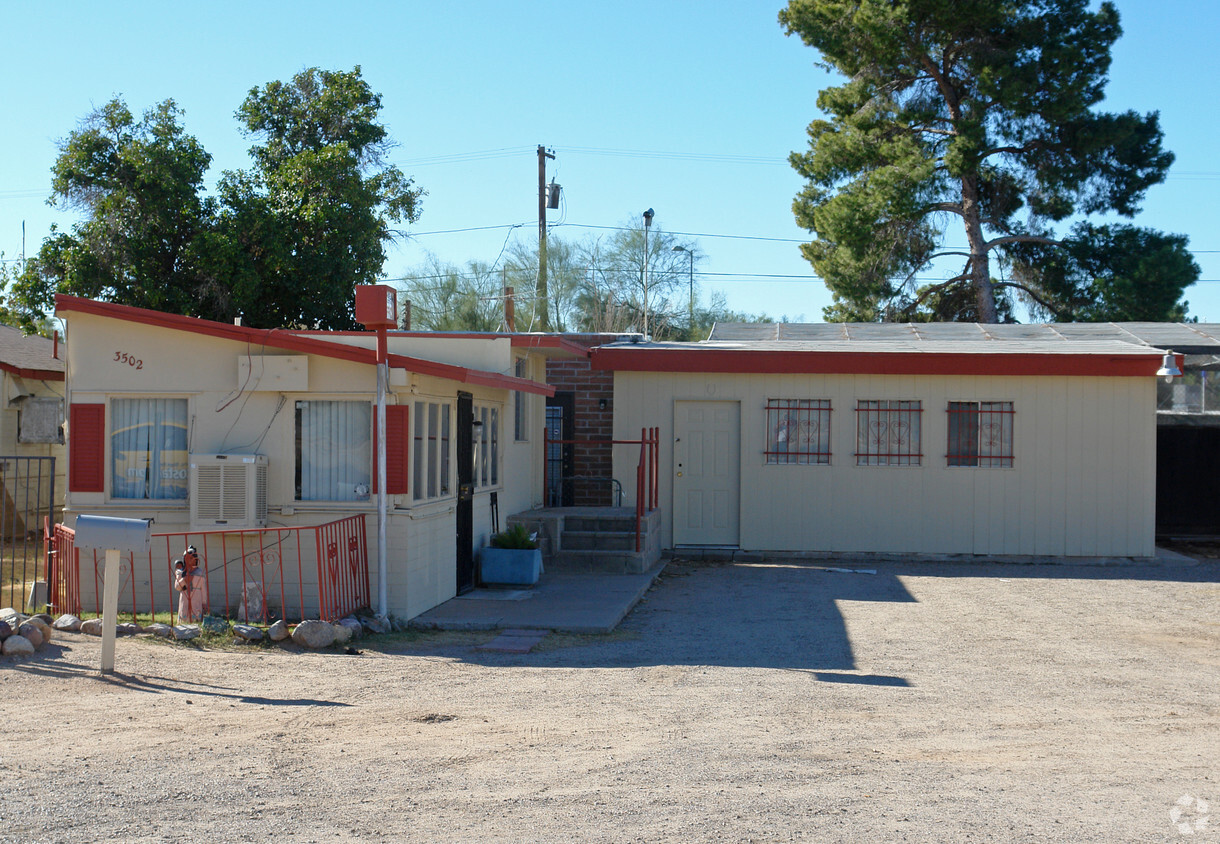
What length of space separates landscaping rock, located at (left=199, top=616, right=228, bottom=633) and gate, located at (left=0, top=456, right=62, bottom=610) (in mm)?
1464

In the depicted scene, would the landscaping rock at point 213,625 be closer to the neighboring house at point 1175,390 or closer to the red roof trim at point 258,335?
the red roof trim at point 258,335

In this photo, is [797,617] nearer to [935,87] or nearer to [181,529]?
[181,529]

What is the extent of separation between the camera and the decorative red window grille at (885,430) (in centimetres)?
1380

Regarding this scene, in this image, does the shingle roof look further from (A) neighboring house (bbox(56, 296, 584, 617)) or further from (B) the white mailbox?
(B) the white mailbox

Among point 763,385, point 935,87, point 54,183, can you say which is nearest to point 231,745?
→ point 763,385

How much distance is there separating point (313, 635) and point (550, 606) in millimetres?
2447

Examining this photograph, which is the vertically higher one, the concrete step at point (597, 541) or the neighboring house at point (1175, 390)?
the neighboring house at point (1175, 390)

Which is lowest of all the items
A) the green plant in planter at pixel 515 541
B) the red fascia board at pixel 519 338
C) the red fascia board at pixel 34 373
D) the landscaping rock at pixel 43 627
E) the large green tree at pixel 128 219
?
the landscaping rock at pixel 43 627

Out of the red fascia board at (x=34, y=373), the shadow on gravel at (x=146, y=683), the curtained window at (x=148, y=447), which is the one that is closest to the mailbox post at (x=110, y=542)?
Result: the shadow on gravel at (x=146, y=683)

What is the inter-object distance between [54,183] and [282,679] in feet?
48.2

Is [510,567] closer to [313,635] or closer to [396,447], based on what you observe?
[396,447]

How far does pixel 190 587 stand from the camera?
852 cm

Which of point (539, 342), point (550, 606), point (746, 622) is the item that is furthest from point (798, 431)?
point (550, 606)

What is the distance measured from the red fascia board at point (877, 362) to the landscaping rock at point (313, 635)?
661 centimetres
